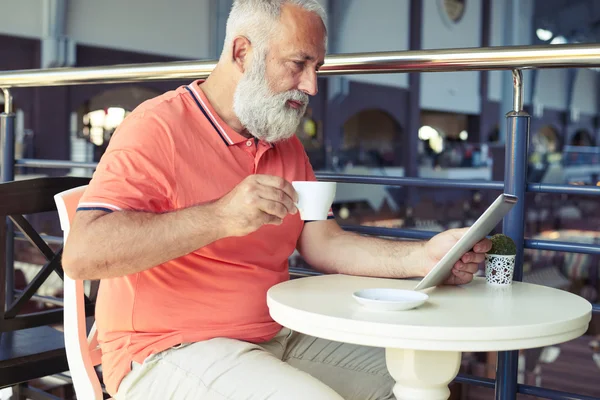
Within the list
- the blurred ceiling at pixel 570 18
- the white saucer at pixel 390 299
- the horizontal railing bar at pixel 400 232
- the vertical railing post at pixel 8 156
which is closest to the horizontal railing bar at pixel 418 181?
the horizontal railing bar at pixel 400 232

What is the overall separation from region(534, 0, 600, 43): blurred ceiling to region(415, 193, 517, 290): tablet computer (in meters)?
18.3

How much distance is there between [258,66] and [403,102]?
13.1m

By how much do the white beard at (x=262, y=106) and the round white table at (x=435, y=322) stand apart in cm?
31

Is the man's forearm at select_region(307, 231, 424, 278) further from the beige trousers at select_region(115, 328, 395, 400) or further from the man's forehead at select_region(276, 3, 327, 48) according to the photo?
the man's forehead at select_region(276, 3, 327, 48)

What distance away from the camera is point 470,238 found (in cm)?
116

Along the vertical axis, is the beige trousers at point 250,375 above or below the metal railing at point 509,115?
below

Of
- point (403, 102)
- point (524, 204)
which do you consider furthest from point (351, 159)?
point (524, 204)

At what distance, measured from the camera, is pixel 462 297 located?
Result: 1202 millimetres

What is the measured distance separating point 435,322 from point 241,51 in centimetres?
71

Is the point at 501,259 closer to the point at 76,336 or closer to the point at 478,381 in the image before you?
the point at 478,381

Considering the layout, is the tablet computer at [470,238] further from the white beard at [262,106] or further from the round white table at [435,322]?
the white beard at [262,106]

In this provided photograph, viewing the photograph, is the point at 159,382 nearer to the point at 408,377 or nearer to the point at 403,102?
A: the point at 408,377

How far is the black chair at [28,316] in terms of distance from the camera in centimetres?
151

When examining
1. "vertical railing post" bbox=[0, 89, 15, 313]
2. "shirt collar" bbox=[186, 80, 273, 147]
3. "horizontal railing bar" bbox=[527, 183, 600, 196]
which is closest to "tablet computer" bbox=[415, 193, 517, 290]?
"horizontal railing bar" bbox=[527, 183, 600, 196]
